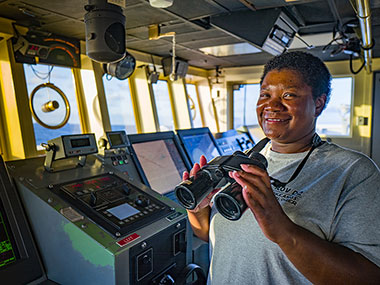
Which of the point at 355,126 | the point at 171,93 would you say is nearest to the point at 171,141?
the point at 171,93

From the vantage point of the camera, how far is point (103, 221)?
1454mm

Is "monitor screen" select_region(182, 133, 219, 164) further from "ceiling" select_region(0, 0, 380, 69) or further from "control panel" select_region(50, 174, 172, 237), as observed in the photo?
"control panel" select_region(50, 174, 172, 237)

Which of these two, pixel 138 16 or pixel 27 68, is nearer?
pixel 138 16

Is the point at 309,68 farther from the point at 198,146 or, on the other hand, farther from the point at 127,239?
the point at 198,146

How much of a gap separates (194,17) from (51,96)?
7.26 feet

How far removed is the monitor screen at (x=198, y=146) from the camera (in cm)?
303

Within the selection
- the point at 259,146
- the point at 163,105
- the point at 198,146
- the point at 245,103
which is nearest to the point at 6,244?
the point at 259,146

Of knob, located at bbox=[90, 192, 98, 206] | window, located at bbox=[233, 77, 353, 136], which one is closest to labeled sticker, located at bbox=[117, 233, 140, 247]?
knob, located at bbox=[90, 192, 98, 206]

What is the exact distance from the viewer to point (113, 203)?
64.8 inches

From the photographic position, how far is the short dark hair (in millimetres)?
1048

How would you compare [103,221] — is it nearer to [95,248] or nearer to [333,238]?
[95,248]

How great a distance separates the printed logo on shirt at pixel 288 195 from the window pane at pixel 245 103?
6361 mm

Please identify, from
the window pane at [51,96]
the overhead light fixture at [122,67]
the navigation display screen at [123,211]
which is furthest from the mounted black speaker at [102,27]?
the window pane at [51,96]

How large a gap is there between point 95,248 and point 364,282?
3.23 feet
